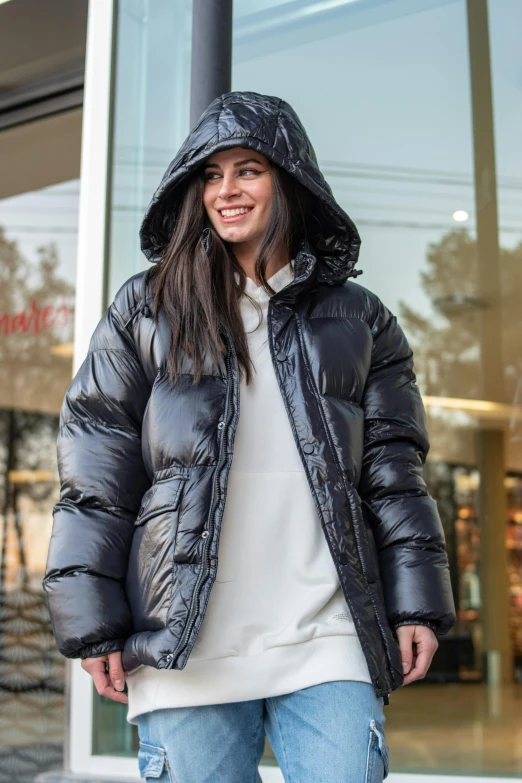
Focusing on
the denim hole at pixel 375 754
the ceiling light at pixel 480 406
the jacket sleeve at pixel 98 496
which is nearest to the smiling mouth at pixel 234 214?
the jacket sleeve at pixel 98 496

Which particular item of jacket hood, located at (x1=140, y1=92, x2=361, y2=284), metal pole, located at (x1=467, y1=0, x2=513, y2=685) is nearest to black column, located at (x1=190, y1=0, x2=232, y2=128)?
jacket hood, located at (x1=140, y1=92, x2=361, y2=284)

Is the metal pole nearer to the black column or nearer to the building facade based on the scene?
the building facade

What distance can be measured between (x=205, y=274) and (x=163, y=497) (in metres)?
0.52

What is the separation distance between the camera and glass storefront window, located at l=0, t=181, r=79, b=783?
251 inches

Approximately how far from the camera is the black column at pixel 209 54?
2.21 m

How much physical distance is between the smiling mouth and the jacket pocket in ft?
1.97

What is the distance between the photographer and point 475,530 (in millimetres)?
6672

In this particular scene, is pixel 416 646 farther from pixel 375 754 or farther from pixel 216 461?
pixel 216 461

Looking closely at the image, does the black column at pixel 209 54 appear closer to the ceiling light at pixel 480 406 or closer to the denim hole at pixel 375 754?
the denim hole at pixel 375 754

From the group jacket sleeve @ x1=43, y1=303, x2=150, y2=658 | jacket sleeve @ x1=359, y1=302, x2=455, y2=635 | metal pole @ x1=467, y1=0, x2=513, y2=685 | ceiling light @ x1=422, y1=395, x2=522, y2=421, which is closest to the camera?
jacket sleeve @ x1=43, y1=303, x2=150, y2=658

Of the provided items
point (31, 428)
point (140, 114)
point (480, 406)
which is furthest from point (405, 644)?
point (31, 428)

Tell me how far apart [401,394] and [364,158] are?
2462 mm

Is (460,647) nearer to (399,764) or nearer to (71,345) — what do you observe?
(399,764)

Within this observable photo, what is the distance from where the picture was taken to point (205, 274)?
198 cm
